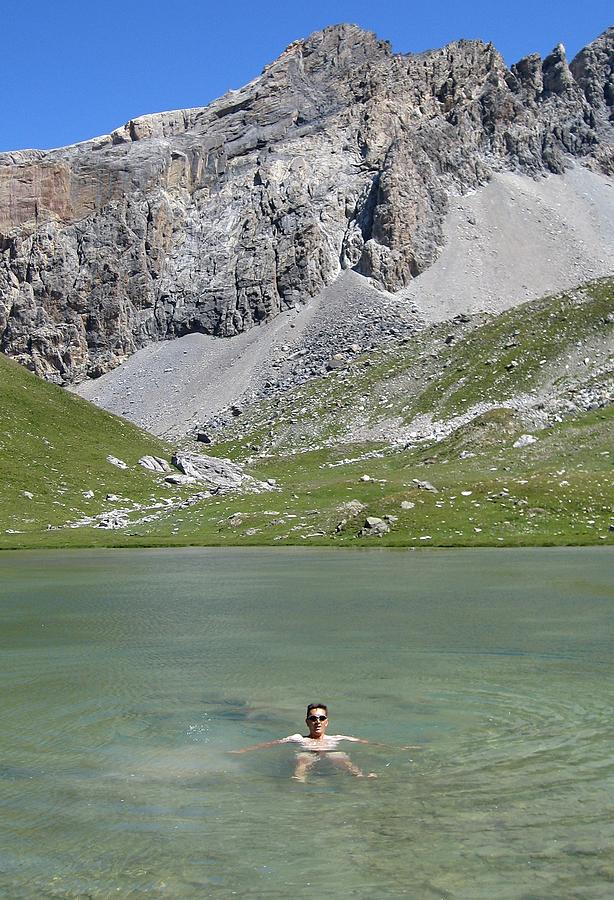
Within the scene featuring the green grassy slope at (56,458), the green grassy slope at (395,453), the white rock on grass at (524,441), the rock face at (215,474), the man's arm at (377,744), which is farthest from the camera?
the rock face at (215,474)

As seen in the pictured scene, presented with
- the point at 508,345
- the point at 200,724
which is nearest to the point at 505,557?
the point at 200,724

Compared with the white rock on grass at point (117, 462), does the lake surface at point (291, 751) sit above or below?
below

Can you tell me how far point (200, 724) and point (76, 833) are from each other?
6.87 meters

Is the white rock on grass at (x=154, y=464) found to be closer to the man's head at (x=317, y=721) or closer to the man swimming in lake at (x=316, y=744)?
the man swimming in lake at (x=316, y=744)

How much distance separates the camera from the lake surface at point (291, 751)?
12305mm

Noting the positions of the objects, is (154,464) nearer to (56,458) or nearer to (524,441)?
(56,458)

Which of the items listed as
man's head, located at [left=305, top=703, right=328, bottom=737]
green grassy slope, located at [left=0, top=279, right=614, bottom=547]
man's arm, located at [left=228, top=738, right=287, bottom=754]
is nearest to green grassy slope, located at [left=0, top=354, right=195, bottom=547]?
green grassy slope, located at [left=0, top=279, right=614, bottom=547]

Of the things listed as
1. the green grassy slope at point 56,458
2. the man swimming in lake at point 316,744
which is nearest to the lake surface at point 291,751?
the man swimming in lake at point 316,744

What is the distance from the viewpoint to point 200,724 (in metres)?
20.4

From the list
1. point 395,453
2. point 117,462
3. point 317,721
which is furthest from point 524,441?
point 317,721

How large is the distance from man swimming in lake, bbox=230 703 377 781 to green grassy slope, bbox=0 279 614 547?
5438 centimetres

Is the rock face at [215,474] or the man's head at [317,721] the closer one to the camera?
the man's head at [317,721]

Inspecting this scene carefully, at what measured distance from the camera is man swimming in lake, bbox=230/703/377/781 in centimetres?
1741

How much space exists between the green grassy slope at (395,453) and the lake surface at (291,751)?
38.9 metres
